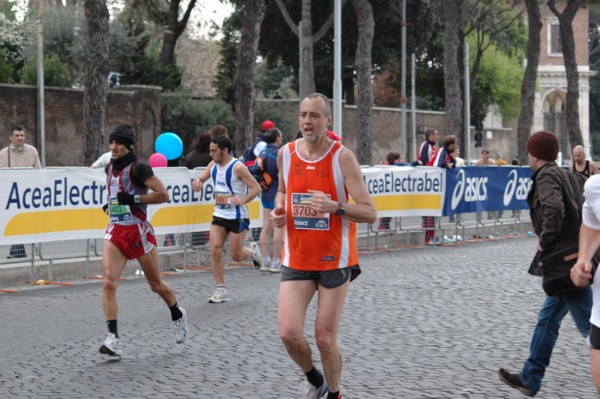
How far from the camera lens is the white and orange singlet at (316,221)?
6.82m

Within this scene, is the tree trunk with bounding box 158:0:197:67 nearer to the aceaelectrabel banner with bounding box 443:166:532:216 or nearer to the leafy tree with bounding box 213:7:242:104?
Result: the leafy tree with bounding box 213:7:242:104

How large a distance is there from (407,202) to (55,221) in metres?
7.77

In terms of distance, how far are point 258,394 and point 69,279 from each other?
7.67 meters

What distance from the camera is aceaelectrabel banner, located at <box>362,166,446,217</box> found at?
19250 millimetres

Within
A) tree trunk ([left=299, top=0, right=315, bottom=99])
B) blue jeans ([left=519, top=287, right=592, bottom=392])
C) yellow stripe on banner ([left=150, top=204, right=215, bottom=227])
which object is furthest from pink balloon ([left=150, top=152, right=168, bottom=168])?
tree trunk ([left=299, top=0, right=315, bottom=99])

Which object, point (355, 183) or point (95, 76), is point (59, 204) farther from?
point (95, 76)

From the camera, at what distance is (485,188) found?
22266 millimetres

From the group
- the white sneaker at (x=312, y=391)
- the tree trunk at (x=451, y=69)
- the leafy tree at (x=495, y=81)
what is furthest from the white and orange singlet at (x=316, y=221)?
the leafy tree at (x=495, y=81)

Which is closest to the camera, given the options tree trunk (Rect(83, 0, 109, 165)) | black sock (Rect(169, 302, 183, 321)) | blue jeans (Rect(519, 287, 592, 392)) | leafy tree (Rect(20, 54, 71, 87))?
blue jeans (Rect(519, 287, 592, 392))

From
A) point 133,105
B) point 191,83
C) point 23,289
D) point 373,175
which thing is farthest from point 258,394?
point 191,83

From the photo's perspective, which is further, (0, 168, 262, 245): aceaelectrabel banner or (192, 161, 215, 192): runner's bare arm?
(192, 161, 215, 192): runner's bare arm

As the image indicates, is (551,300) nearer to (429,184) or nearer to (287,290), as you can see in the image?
(287,290)

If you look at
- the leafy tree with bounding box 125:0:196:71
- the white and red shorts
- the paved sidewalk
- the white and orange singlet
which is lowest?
the paved sidewalk

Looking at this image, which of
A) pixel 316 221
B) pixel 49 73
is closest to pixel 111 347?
pixel 316 221
